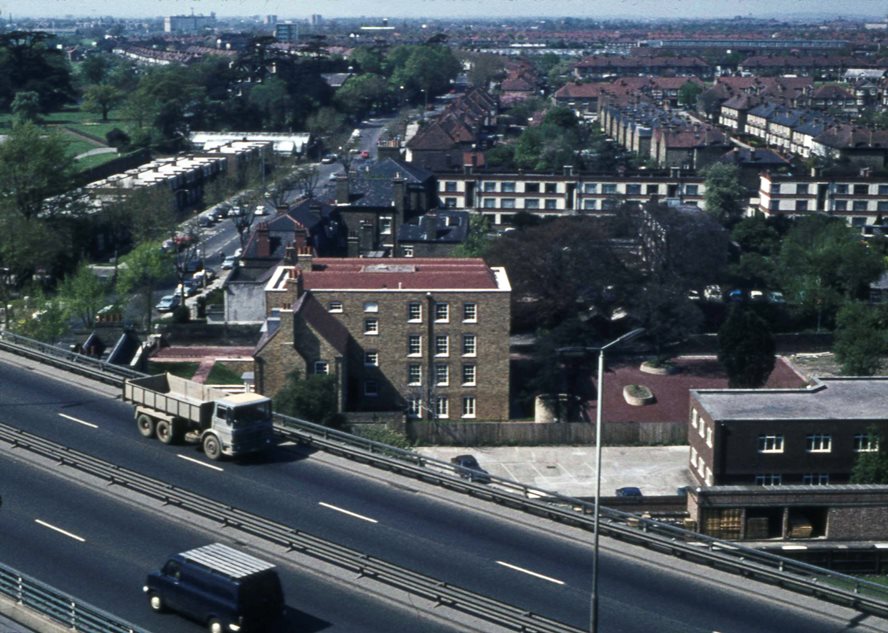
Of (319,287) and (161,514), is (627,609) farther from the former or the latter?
(319,287)

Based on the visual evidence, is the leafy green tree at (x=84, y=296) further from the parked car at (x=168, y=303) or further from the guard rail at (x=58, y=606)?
the guard rail at (x=58, y=606)

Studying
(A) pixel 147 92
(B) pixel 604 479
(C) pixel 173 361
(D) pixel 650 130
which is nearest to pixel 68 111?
(A) pixel 147 92

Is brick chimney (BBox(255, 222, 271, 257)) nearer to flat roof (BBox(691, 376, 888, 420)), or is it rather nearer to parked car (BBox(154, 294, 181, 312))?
parked car (BBox(154, 294, 181, 312))

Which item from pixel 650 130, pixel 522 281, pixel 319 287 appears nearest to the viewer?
pixel 319 287

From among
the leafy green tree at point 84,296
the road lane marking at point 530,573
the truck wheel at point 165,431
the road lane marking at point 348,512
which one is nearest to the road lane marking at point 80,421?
the truck wheel at point 165,431

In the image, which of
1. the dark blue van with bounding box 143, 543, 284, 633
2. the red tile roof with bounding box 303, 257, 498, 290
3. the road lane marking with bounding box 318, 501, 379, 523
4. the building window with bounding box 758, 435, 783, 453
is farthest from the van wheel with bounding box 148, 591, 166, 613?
the red tile roof with bounding box 303, 257, 498, 290

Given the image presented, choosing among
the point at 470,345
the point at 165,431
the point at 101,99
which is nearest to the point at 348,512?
the point at 165,431
